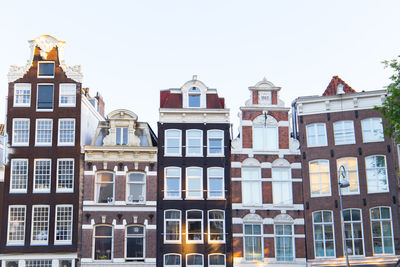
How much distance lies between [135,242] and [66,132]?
8.84 m

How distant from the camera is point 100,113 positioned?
135ft

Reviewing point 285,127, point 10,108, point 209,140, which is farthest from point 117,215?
point 285,127

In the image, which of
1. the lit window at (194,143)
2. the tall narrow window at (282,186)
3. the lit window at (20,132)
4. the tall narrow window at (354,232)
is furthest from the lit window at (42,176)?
the tall narrow window at (354,232)

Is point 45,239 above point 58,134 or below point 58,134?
below

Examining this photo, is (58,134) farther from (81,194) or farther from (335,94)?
(335,94)

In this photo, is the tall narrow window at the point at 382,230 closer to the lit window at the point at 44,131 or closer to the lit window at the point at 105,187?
the lit window at the point at 105,187

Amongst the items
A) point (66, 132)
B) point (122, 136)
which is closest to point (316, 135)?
point (122, 136)

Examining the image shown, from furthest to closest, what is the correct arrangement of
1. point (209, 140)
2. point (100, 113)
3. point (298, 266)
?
1. point (100, 113)
2. point (209, 140)
3. point (298, 266)

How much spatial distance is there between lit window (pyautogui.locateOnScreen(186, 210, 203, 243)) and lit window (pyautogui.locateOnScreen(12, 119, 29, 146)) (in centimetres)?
1215

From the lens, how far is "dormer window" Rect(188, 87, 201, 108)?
3591 centimetres

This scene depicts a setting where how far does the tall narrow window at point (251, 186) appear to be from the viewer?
3422 centimetres

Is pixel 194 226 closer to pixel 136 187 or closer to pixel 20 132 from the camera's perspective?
pixel 136 187

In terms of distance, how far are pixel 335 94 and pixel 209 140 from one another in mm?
9542

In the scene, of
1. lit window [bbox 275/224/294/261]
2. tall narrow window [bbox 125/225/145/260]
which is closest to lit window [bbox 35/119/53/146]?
tall narrow window [bbox 125/225/145/260]
